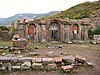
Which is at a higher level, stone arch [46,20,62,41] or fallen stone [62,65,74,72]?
stone arch [46,20,62,41]

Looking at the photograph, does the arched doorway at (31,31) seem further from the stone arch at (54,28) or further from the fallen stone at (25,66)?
the fallen stone at (25,66)

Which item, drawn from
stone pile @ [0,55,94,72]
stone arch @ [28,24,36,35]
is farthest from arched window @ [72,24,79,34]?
stone pile @ [0,55,94,72]

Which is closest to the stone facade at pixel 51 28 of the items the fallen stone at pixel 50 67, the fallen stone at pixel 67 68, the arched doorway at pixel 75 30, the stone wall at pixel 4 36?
the arched doorway at pixel 75 30

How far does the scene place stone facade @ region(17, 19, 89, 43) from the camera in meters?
28.8

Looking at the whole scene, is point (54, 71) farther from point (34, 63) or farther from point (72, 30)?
point (72, 30)

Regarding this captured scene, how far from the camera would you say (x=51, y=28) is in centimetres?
2955

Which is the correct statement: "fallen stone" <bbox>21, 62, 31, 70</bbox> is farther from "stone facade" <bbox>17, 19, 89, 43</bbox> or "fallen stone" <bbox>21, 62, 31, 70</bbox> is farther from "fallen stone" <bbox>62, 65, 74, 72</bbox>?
"stone facade" <bbox>17, 19, 89, 43</bbox>

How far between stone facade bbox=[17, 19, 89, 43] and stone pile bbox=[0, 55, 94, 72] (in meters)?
14.8

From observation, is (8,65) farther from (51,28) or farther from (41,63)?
(51,28)

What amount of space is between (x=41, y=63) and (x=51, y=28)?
16.4 m

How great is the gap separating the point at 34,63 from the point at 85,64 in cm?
293

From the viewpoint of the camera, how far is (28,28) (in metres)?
29.1

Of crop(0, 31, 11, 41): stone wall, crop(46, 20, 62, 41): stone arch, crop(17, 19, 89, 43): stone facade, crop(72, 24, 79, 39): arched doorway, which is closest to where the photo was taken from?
crop(17, 19, 89, 43): stone facade

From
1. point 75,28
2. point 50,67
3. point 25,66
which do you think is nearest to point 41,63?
point 50,67
